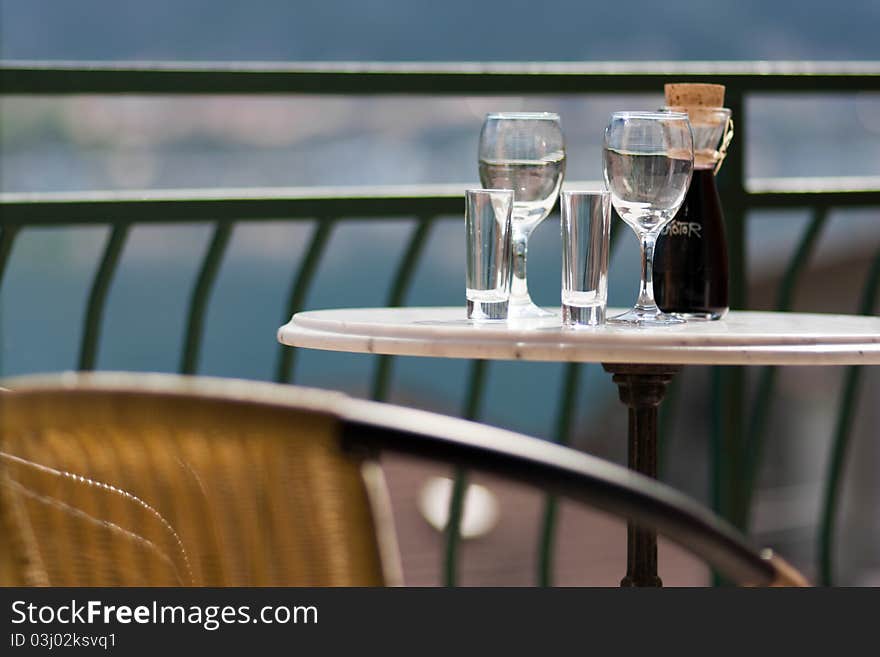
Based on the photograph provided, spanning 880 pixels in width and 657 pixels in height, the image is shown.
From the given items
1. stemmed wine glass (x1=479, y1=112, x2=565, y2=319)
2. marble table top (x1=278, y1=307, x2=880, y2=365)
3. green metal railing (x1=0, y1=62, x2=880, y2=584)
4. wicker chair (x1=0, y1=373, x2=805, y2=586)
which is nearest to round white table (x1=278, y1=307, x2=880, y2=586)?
marble table top (x1=278, y1=307, x2=880, y2=365)

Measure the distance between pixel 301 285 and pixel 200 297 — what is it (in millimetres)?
179

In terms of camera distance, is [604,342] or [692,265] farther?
[692,265]

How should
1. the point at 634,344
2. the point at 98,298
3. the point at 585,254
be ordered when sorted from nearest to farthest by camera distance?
1. the point at 634,344
2. the point at 585,254
3. the point at 98,298

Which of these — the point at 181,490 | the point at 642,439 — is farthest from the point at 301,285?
the point at 181,490

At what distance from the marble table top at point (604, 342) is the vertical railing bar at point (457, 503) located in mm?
856

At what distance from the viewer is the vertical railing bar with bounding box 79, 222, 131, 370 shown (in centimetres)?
199

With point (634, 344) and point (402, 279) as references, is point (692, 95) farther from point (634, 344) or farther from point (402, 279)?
point (402, 279)

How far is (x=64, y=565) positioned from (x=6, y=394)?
13cm

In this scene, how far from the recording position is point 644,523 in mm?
631

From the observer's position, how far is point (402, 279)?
7.29 ft

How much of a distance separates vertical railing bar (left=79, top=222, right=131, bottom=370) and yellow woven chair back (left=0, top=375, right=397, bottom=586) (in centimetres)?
139

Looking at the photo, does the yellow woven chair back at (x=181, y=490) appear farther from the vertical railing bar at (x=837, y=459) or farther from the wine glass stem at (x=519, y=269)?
the vertical railing bar at (x=837, y=459)
